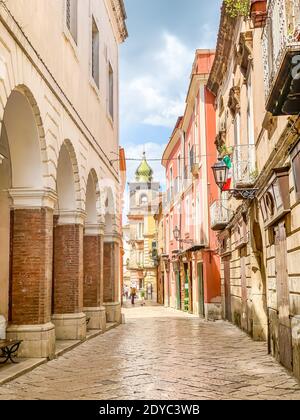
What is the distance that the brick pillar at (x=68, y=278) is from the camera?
1276 cm

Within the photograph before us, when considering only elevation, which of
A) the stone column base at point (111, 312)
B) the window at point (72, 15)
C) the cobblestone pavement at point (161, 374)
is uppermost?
the window at point (72, 15)

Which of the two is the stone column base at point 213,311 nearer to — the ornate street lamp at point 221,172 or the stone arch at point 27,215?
the ornate street lamp at point 221,172

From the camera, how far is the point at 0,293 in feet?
36.6

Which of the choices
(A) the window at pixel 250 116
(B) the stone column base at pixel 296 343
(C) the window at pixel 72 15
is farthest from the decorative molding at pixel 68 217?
(B) the stone column base at pixel 296 343

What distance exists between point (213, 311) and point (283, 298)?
13627mm

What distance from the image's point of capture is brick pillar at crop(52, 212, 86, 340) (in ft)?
41.9

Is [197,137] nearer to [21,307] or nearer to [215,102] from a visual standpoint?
[215,102]

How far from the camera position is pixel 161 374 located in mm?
8523

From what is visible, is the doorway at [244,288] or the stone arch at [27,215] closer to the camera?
the stone arch at [27,215]

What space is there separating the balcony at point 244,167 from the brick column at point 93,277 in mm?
4921

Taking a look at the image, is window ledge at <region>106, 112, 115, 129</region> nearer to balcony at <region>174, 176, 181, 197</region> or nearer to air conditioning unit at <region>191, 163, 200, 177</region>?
air conditioning unit at <region>191, 163, 200, 177</region>

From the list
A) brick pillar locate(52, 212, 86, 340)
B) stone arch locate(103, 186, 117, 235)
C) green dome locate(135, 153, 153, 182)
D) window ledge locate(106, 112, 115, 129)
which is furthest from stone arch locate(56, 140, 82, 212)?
green dome locate(135, 153, 153, 182)
